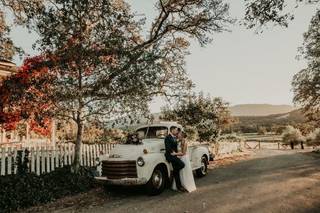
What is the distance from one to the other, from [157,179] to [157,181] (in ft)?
0.23

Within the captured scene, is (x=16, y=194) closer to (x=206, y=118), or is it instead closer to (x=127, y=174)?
(x=127, y=174)

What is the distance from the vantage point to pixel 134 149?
1110 centimetres

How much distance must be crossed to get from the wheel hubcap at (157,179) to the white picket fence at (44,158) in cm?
239

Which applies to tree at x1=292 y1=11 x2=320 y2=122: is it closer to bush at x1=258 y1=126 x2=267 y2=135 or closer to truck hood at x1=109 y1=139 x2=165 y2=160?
truck hood at x1=109 y1=139 x2=165 y2=160

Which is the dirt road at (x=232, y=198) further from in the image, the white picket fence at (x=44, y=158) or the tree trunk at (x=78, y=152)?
the white picket fence at (x=44, y=158)

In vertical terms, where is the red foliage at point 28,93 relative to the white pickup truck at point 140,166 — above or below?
above

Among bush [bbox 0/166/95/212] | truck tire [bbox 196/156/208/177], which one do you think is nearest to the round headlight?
bush [bbox 0/166/95/212]

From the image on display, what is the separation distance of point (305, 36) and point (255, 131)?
5846cm

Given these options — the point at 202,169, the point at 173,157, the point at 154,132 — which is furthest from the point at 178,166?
the point at 202,169

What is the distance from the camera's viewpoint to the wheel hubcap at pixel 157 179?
10.9 m

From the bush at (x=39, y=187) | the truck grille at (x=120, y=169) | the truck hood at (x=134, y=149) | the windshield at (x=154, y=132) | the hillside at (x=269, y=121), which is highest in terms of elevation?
the hillside at (x=269, y=121)

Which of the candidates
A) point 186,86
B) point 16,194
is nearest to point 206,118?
point 186,86

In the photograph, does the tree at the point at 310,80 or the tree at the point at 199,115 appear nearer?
the tree at the point at 199,115

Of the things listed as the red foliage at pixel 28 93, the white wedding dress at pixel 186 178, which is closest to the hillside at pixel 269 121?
the white wedding dress at pixel 186 178
